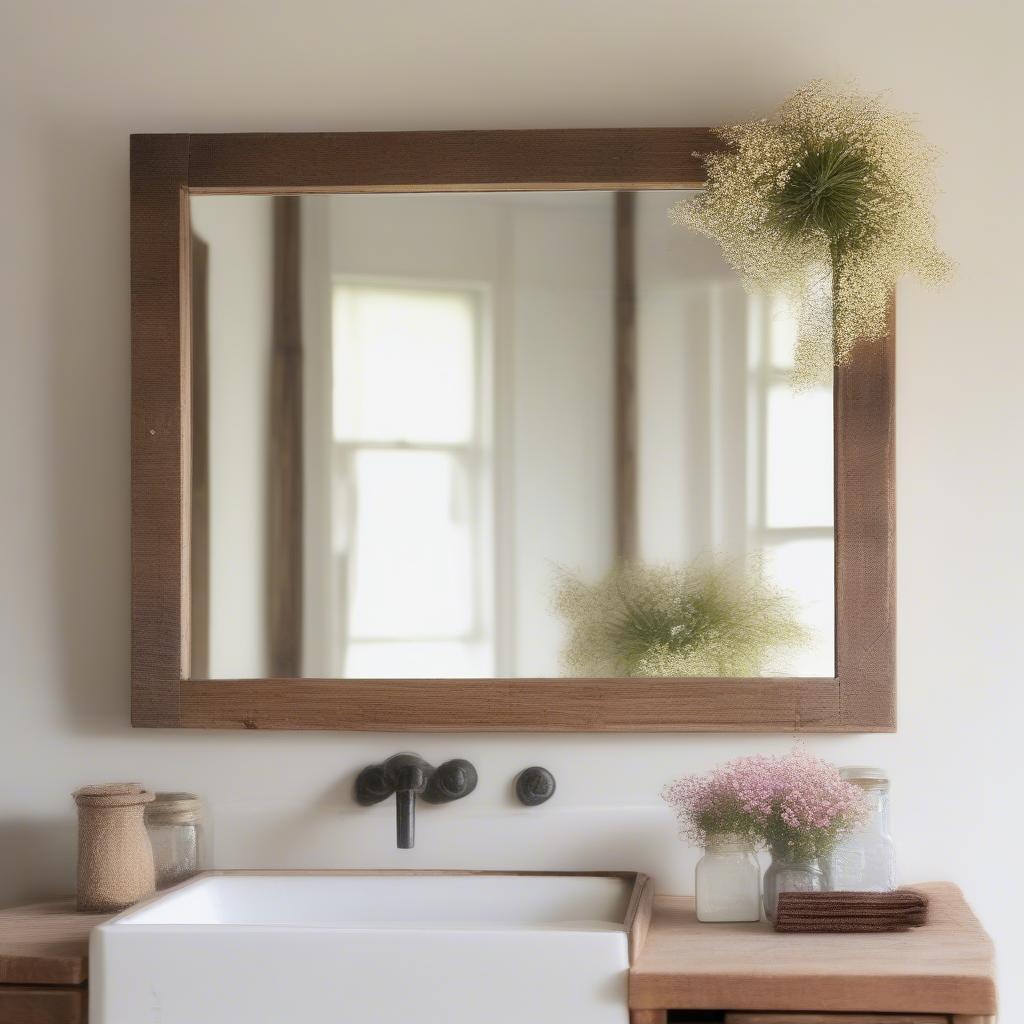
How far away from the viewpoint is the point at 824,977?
1.29 m

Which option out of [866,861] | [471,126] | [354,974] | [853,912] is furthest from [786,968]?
[471,126]

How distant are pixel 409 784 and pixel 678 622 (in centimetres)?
43

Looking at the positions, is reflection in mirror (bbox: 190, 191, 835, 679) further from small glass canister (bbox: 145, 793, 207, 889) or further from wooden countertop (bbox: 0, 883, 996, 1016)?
wooden countertop (bbox: 0, 883, 996, 1016)

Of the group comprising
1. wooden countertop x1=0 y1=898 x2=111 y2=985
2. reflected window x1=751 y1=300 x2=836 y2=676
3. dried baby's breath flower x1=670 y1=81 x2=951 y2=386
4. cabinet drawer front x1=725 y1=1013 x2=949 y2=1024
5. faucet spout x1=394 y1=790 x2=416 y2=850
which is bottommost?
cabinet drawer front x1=725 y1=1013 x2=949 y2=1024

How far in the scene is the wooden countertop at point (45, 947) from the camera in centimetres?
140

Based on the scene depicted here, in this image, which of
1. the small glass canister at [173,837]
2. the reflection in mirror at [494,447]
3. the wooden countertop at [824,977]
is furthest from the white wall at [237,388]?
the wooden countertop at [824,977]

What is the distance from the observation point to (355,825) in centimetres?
178

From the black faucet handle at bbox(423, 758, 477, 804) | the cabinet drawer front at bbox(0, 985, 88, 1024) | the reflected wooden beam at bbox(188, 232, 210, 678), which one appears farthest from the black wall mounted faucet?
the cabinet drawer front at bbox(0, 985, 88, 1024)

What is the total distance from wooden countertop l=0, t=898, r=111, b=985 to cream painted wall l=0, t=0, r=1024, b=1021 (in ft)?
0.74

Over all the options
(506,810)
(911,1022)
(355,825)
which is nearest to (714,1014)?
(911,1022)

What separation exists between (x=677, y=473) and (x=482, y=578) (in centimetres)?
31

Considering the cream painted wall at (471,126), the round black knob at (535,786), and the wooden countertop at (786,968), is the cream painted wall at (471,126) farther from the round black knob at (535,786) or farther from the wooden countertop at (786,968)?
the wooden countertop at (786,968)

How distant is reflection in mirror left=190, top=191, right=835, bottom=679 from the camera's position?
1754 millimetres

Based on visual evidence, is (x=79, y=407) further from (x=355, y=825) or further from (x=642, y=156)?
(x=642, y=156)
